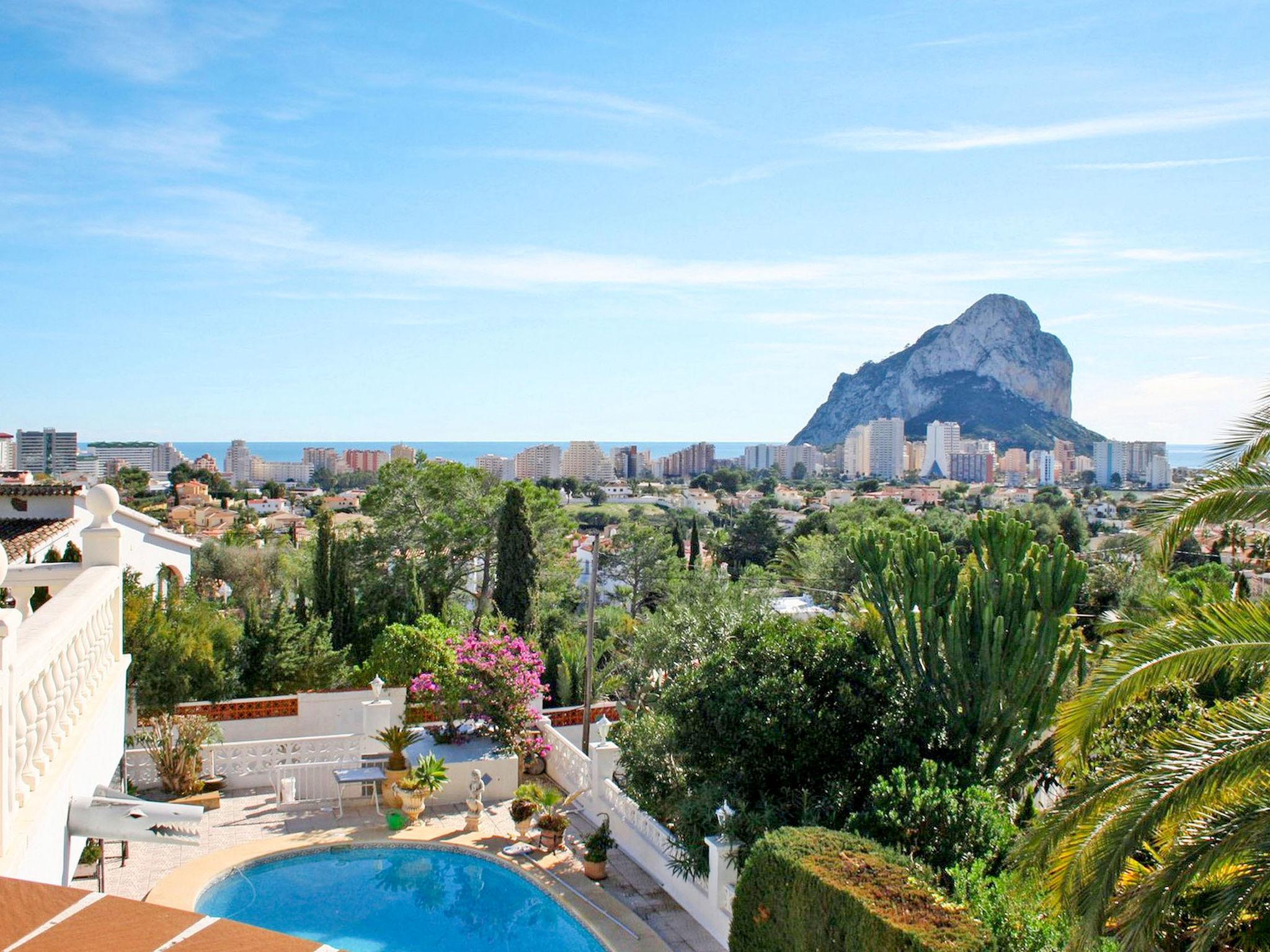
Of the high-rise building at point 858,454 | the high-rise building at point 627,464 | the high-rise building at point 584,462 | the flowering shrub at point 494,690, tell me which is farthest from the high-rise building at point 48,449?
the flowering shrub at point 494,690

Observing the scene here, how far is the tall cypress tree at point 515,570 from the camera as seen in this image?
20.9 meters

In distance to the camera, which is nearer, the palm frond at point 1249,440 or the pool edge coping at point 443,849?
the palm frond at point 1249,440

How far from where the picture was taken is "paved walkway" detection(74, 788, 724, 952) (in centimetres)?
965

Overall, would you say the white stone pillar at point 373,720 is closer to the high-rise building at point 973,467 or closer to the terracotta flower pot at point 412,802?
the terracotta flower pot at point 412,802

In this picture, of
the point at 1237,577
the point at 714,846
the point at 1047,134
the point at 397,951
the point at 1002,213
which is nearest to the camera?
the point at 714,846

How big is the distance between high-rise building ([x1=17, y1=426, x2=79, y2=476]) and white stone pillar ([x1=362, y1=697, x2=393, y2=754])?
143375mm

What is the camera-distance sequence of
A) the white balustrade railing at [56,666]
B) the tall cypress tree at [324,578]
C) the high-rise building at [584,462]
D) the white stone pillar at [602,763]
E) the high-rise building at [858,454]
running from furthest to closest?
the high-rise building at [584,462] → the high-rise building at [858,454] → the tall cypress tree at [324,578] → the white stone pillar at [602,763] → the white balustrade railing at [56,666]

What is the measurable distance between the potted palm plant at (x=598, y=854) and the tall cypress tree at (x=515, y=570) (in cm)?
1006

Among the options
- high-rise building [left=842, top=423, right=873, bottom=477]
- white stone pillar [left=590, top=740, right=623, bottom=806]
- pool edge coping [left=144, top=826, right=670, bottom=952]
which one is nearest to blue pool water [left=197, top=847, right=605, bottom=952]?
pool edge coping [left=144, top=826, right=670, bottom=952]

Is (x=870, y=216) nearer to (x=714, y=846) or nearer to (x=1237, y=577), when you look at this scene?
(x=1237, y=577)

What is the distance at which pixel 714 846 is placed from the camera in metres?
8.98

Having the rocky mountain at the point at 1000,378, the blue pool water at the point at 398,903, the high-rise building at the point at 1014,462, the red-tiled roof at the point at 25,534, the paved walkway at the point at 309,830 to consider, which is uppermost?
the rocky mountain at the point at 1000,378

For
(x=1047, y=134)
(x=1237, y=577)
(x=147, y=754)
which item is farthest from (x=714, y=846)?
(x=1237, y=577)

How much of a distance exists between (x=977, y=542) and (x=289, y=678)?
12.4m
